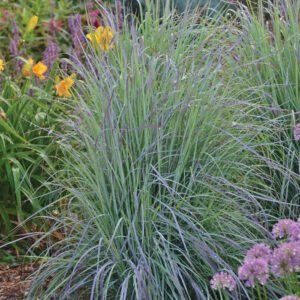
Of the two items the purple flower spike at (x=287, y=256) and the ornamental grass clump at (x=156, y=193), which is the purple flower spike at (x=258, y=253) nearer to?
the purple flower spike at (x=287, y=256)

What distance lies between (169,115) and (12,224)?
4.68 ft

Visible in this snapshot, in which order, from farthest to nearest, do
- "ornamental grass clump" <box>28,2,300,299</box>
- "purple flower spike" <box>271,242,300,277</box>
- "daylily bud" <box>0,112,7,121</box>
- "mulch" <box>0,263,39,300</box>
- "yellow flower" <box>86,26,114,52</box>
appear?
"daylily bud" <box>0,112,7,121</box>
"yellow flower" <box>86,26,114,52</box>
"mulch" <box>0,263,39,300</box>
"ornamental grass clump" <box>28,2,300,299</box>
"purple flower spike" <box>271,242,300,277</box>

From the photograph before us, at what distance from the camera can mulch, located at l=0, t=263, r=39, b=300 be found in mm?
2686

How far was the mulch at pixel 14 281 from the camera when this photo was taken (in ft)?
8.81

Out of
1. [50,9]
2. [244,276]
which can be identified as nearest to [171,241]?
[244,276]

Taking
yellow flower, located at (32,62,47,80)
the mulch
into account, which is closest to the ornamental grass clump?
the mulch

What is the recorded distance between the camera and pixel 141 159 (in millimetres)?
2281

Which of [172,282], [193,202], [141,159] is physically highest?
[141,159]

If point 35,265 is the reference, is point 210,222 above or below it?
above

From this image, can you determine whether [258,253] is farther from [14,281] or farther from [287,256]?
[14,281]

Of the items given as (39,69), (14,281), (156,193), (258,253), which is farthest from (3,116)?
(258,253)

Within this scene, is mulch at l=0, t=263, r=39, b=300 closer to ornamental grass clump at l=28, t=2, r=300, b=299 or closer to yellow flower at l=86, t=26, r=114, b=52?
ornamental grass clump at l=28, t=2, r=300, b=299

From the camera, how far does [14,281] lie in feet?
9.37

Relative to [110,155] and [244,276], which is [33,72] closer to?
[110,155]
